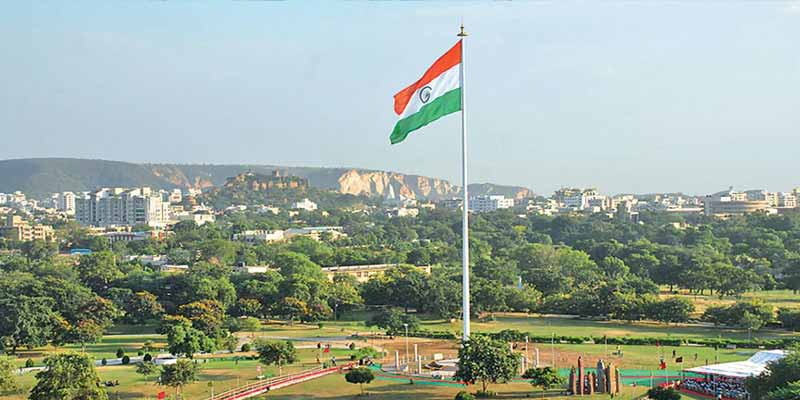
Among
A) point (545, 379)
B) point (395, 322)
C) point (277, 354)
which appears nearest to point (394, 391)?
point (545, 379)

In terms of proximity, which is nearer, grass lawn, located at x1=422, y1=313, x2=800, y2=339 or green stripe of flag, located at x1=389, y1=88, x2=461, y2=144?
green stripe of flag, located at x1=389, y1=88, x2=461, y2=144

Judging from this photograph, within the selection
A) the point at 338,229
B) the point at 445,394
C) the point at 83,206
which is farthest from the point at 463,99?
the point at 83,206

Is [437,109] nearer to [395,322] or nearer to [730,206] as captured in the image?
[395,322]

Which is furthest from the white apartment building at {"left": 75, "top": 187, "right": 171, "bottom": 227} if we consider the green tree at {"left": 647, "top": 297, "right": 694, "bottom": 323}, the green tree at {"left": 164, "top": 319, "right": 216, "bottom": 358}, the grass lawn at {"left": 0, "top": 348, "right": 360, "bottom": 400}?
the grass lawn at {"left": 0, "top": 348, "right": 360, "bottom": 400}

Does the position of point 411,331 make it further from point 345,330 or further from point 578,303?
point 578,303

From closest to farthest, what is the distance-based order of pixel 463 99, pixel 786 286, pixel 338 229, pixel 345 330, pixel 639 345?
1. pixel 463 99
2. pixel 639 345
3. pixel 345 330
4. pixel 786 286
5. pixel 338 229

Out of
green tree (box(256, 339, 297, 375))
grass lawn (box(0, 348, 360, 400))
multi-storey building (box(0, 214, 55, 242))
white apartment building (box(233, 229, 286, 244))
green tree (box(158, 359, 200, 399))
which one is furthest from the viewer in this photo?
multi-storey building (box(0, 214, 55, 242))

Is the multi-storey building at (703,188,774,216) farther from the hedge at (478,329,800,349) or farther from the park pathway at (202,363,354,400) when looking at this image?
the park pathway at (202,363,354,400)

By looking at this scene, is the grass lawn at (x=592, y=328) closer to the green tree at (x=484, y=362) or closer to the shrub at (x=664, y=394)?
the green tree at (x=484, y=362)
